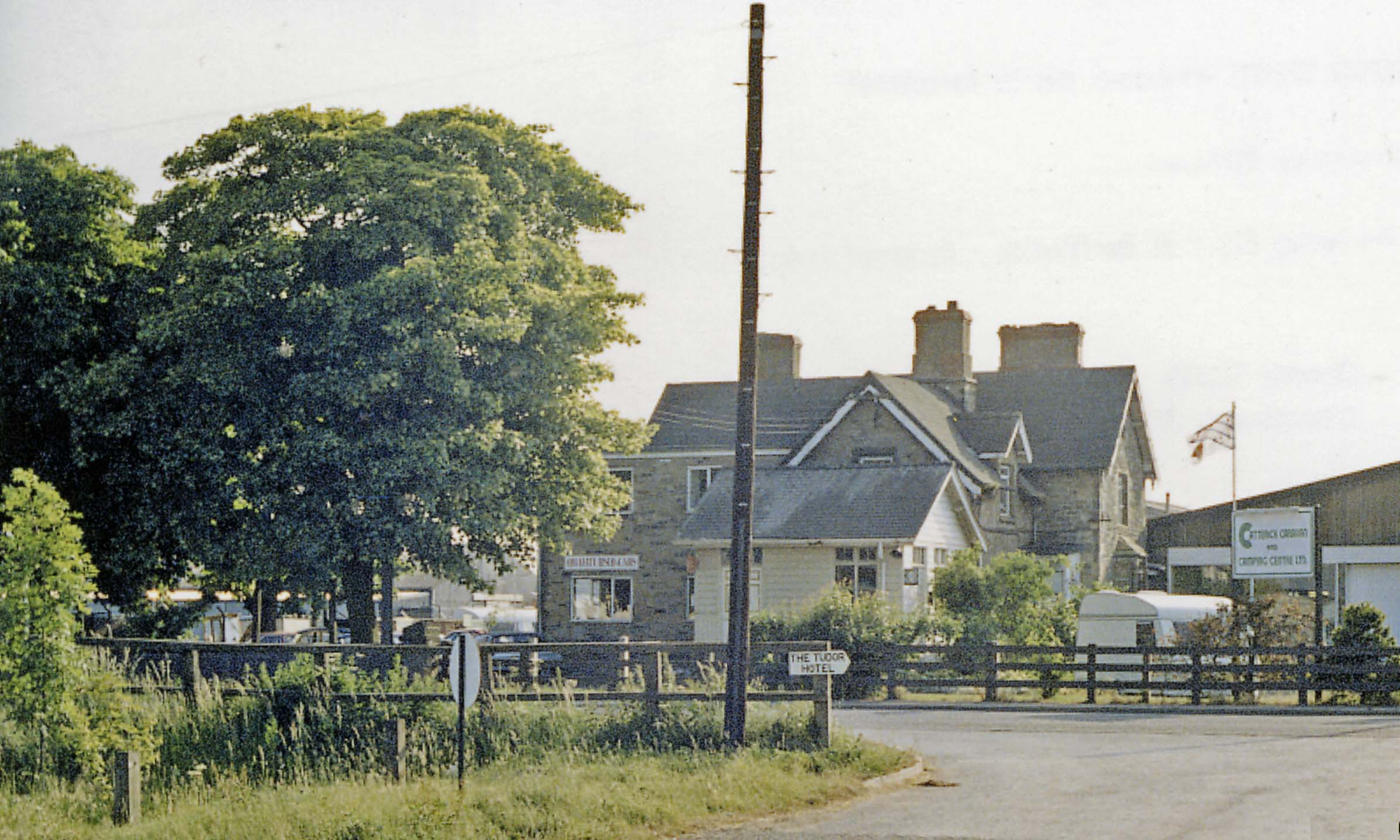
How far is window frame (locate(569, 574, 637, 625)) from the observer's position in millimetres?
52031

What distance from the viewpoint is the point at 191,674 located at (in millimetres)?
21438

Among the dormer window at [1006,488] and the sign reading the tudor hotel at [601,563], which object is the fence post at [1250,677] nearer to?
the dormer window at [1006,488]

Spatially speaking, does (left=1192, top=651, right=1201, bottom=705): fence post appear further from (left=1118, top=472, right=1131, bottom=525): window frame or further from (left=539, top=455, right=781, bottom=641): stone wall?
(left=1118, top=472, right=1131, bottom=525): window frame

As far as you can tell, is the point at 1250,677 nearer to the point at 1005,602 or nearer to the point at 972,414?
the point at 1005,602

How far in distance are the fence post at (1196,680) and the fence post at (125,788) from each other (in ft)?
67.7

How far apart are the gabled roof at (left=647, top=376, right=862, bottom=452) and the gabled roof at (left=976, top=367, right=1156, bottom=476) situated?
214 inches

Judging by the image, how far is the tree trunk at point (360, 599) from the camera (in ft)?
102

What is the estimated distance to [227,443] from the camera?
98.3 ft

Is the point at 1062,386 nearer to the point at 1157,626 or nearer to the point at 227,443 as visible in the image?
the point at 1157,626

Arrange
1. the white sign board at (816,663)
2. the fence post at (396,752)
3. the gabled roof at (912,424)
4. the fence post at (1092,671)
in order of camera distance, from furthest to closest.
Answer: the gabled roof at (912,424), the fence post at (1092,671), the white sign board at (816,663), the fence post at (396,752)

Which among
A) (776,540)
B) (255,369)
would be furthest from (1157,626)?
(255,369)

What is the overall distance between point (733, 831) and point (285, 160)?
68.8ft

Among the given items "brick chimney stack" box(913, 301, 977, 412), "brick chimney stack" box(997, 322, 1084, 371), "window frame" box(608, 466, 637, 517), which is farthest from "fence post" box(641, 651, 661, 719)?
"brick chimney stack" box(997, 322, 1084, 371)

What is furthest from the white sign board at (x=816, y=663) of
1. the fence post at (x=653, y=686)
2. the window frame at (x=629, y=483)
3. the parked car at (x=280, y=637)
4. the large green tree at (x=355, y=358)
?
the window frame at (x=629, y=483)
